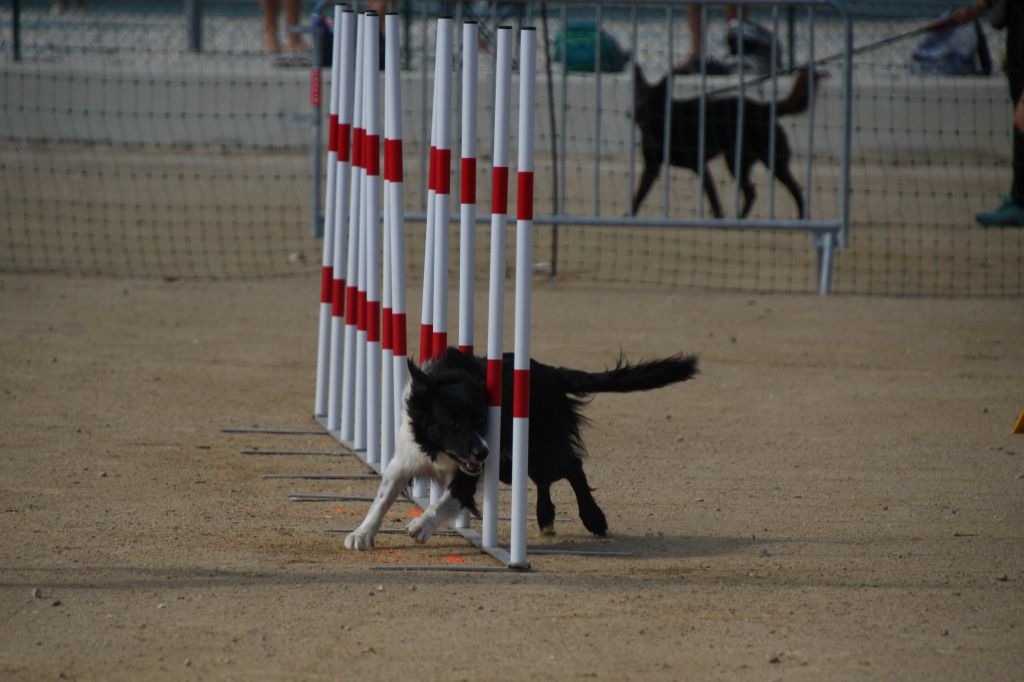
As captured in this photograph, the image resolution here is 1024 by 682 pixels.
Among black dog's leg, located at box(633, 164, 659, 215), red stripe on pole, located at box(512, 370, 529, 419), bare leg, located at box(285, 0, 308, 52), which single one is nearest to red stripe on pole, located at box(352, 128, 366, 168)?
red stripe on pole, located at box(512, 370, 529, 419)

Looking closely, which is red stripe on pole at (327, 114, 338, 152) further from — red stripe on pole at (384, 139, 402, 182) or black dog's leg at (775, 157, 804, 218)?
black dog's leg at (775, 157, 804, 218)

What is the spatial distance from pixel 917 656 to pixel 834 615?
1.37 ft

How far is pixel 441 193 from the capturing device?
548 centimetres

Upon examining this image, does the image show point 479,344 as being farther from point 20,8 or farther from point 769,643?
point 20,8

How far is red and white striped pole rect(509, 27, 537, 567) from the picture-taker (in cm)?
487

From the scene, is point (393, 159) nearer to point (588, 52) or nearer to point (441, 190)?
point (441, 190)

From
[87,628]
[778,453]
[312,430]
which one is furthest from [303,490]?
[778,453]

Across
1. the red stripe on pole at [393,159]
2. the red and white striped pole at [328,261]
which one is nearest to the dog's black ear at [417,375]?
the red stripe on pole at [393,159]

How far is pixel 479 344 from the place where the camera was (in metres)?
9.63

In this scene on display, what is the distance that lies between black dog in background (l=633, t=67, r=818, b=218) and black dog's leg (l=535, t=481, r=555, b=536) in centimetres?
796

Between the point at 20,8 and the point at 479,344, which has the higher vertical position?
the point at 20,8

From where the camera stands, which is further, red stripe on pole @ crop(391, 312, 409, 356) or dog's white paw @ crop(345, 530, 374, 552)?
red stripe on pole @ crop(391, 312, 409, 356)

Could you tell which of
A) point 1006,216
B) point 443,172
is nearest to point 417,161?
point 1006,216

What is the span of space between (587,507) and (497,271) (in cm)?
110
